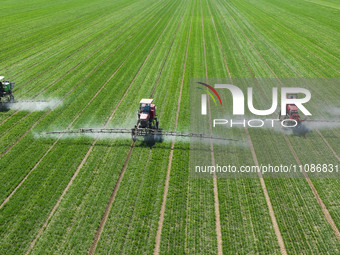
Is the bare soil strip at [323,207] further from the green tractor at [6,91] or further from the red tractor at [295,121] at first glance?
the green tractor at [6,91]

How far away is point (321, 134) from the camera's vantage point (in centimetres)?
1855

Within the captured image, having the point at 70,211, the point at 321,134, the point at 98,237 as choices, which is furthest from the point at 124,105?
the point at 321,134

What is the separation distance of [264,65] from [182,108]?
51.0 ft

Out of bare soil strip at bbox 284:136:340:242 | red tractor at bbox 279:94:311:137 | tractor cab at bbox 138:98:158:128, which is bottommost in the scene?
bare soil strip at bbox 284:136:340:242

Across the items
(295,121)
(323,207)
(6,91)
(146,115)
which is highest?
(6,91)

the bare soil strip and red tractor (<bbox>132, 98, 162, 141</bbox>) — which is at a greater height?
red tractor (<bbox>132, 98, 162, 141</bbox>)

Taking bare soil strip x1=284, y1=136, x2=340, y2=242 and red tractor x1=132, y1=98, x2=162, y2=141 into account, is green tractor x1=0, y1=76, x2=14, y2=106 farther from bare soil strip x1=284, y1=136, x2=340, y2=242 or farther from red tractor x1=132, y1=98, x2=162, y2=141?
bare soil strip x1=284, y1=136, x2=340, y2=242

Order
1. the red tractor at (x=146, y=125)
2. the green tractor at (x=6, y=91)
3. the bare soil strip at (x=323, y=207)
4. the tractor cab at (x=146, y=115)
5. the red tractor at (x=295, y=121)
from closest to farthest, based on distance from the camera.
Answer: the bare soil strip at (x=323, y=207)
the red tractor at (x=146, y=125)
the tractor cab at (x=146, y=115)
the red tractor at (x=295, y=121)
the green tractor at (x=6, y=91)

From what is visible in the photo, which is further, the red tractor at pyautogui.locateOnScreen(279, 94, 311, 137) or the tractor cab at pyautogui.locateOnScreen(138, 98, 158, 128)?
the red tractor at pyautogui.locateOnScreen(279, 94, 311, 137)

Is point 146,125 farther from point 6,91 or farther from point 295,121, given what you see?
point 6,91

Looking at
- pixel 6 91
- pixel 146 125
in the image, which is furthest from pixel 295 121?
pixel 6 91

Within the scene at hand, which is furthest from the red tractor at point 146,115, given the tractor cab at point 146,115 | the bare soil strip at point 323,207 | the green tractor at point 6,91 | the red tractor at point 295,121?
the green tractor at point 6,91

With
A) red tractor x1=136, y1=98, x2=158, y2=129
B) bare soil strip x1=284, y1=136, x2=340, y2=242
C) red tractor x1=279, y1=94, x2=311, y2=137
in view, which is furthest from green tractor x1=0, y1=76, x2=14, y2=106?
bare soil strip x1=284, y1=136, x2=340, y2=242

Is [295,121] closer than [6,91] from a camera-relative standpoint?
Yes
